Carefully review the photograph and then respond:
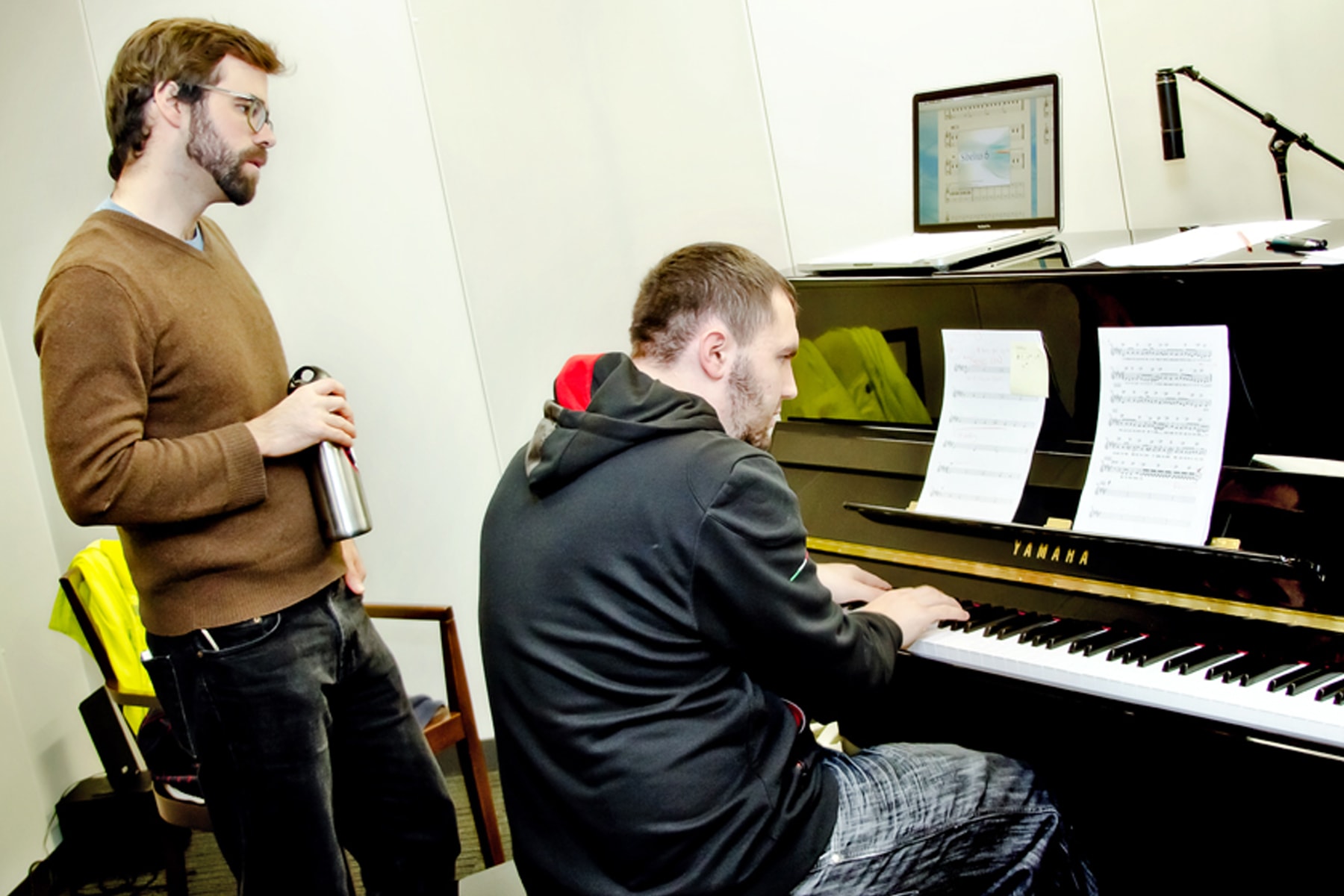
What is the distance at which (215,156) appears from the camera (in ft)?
6.06

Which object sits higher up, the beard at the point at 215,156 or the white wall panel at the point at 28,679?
the beard at the point at 215,156

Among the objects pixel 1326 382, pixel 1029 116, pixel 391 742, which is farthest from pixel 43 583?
Result: pixel 1326 382

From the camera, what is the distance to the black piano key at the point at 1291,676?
1497 millimetres

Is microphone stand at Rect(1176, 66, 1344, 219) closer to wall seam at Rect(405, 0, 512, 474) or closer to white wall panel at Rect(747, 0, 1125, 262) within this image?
white wall panel at Rect(747, 0, 1125, 262)

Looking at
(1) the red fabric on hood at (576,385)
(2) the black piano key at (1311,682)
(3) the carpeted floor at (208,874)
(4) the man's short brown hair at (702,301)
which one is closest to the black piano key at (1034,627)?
(2) the black piano key at (1311,682)

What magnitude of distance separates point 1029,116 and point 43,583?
103 inches

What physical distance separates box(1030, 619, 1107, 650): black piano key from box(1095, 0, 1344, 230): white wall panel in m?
1.32

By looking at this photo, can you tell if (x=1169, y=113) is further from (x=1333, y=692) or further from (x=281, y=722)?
(x=281, y=722)

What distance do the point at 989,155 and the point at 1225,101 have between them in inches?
33.1

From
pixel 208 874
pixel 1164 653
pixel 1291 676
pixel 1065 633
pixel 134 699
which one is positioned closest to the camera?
pixel 1291 676

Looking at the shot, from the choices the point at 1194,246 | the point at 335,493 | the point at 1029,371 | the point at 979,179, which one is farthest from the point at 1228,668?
the point at 335,493

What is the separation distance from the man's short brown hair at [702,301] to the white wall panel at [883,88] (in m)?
1.51

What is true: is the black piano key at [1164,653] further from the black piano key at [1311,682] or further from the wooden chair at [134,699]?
the wooden chair at [134,699]

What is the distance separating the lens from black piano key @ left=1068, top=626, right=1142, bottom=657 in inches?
66.6
